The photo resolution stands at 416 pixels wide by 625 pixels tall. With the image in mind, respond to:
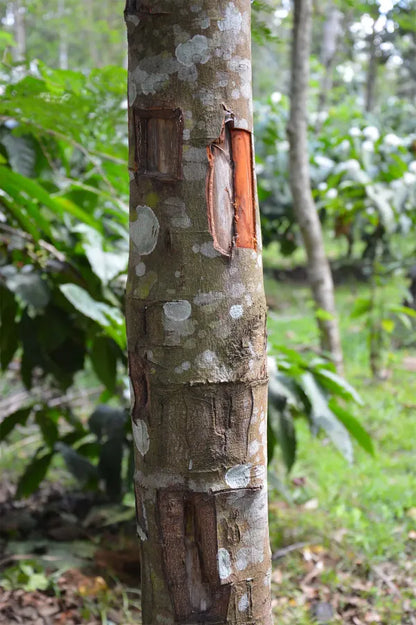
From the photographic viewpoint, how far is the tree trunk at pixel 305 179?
128 inches

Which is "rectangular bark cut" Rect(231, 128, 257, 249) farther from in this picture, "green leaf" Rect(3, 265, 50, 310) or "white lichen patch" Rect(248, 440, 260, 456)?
"green leaf" Rect(3, 265, 50, 310)

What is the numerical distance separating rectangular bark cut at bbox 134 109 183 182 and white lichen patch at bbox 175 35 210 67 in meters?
0.07

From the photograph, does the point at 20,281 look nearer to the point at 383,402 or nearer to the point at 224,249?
the point at 224,249

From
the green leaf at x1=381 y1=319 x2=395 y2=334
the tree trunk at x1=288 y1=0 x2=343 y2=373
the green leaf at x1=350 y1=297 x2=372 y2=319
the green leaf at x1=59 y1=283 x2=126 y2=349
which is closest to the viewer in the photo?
the green leaf at x1=59 y1=283 x2=126 y2=349

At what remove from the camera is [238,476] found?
1010 millimetres

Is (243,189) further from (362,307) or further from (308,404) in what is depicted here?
(362,307)

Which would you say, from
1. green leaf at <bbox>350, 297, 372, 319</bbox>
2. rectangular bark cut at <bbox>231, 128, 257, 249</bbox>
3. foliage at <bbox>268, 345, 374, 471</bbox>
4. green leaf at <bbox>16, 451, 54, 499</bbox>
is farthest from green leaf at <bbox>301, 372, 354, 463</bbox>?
green leaf at <bbox>350, 297, 372, 319</bbox>

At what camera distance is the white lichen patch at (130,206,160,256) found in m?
1.00

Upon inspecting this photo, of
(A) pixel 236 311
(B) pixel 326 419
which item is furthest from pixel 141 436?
(B) pixel 326 419

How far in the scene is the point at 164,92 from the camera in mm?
970

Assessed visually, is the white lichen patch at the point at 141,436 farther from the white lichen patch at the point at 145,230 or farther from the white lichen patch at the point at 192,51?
the white lichen patch at the point at 192,51

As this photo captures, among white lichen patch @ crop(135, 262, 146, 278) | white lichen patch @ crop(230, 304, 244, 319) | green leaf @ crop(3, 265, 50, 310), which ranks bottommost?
white lichen patch @ crop(230, 304, 244, 319)

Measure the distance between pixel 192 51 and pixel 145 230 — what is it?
0.28 meters

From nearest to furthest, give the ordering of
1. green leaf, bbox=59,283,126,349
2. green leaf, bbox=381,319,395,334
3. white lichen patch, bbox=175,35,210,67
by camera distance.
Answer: white lichen patch, bbox=175,35,210,67
green leaf, bbox=59,283,126,349
green leaf, bbox=381,319,395,334
